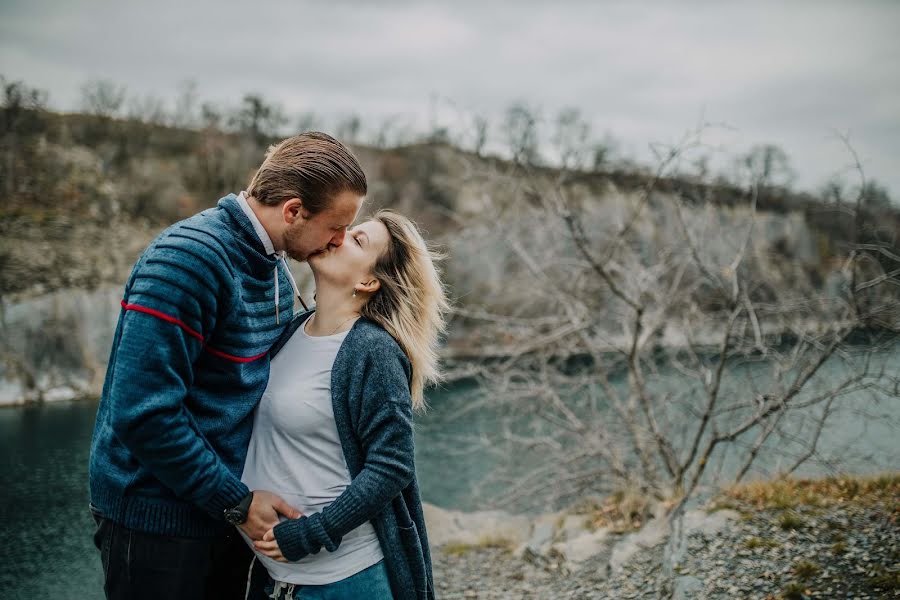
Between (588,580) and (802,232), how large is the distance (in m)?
18.5

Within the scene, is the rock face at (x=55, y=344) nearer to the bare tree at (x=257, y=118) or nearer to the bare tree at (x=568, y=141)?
the bare tree at (x=257, y=118)

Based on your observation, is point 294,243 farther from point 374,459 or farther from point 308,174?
point 374,459

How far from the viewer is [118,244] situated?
29.8m

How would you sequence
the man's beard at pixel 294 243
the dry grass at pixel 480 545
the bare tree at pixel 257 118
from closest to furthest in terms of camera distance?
the man's beard at pixel 294 243, the dry grass at pixel 480 545, the bare tree at pixel 257 118

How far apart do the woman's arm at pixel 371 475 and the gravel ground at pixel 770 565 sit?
10.3ft

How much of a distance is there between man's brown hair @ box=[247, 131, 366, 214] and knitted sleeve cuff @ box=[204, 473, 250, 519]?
904mm

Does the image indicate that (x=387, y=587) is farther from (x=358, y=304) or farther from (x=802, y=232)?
(x=802, y=232)

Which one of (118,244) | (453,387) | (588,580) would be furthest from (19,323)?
(588,580)

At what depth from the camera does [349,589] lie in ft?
7.01

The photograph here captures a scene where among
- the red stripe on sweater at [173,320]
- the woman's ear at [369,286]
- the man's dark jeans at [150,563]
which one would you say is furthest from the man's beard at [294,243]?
the man's dark jeans at [150,563]

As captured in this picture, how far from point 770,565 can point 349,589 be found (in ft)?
11.5

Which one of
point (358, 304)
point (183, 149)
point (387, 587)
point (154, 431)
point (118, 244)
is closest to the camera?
point (154, 431)

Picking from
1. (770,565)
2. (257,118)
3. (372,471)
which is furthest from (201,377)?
(257,118)

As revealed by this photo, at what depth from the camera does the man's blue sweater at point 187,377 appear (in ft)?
5.71
